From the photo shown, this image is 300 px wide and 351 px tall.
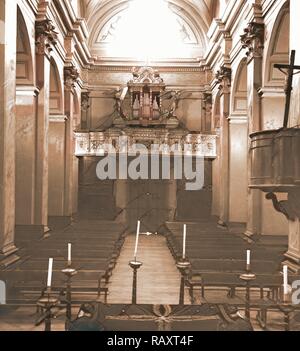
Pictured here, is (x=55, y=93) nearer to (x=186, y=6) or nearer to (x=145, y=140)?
(x=145, y=140)

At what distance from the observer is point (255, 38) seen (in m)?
12.4

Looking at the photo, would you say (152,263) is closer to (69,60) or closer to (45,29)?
(45,29)

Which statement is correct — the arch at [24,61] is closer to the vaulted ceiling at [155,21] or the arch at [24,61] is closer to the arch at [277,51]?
the arch at [277,51]

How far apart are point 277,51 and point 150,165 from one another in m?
9.70

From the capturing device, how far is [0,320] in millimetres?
7125

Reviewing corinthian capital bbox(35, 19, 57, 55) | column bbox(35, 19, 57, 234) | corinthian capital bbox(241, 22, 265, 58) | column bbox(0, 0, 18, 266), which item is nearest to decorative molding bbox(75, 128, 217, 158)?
column bbox(35, 19, 57, 234)

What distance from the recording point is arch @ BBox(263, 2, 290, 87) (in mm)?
11461

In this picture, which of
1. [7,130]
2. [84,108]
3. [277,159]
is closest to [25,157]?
[7,130]

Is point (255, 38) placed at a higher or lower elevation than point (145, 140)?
higher

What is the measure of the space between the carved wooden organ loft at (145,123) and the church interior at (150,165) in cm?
5

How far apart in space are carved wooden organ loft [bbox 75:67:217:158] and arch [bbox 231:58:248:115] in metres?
3.68

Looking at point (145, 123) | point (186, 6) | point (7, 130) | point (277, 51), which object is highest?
point (186, 6)

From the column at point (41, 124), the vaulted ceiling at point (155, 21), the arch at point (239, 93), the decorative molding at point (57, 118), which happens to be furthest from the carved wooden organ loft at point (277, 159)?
the vaulted ceiling at point (155, 21)

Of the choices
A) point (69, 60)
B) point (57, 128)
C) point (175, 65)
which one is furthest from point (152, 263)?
point (175, 65)
